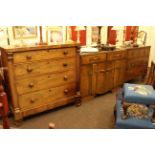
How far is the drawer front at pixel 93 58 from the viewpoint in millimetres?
2654

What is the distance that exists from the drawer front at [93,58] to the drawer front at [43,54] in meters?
0.25

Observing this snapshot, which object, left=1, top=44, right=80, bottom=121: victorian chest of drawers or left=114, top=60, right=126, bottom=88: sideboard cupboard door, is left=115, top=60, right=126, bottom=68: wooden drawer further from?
left=1, top=44, right=80, bottom=121: victorian chest of drawers

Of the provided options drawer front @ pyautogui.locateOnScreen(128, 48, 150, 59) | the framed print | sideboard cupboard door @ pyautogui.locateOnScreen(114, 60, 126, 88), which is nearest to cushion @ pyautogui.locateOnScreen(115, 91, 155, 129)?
sideboard cupboard door @ pyautogui.locateOnScreen(114, 60, 126, 88)

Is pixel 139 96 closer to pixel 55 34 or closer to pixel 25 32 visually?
pixel 55 34

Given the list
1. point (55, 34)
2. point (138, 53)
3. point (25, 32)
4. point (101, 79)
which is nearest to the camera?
point (25, 32)

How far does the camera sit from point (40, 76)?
7.37 feet

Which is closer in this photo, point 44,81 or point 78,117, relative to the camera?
point 44,81

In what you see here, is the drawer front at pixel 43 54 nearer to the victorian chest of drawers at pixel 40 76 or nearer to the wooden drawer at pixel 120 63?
the victorian chest of drawers at pixel 40 76

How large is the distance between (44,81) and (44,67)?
20 centimetres

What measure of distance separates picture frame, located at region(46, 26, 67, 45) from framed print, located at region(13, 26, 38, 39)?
0.68 feet

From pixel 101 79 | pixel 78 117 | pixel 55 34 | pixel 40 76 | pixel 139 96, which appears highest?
pixel 55 34

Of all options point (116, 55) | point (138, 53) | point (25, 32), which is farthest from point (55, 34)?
point (138, 53)

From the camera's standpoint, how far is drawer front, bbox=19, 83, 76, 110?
220 centimetres
